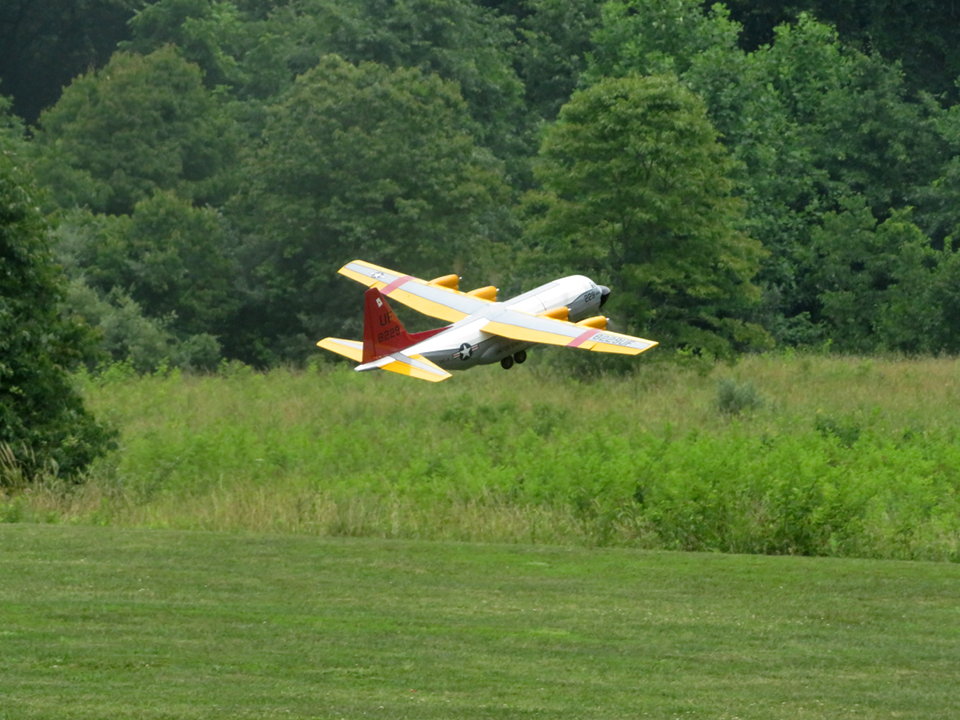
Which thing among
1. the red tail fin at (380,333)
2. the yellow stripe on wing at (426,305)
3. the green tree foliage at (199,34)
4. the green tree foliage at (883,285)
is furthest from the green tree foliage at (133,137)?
the red tail fin at (380,333)

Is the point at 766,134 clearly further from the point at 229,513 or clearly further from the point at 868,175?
the point at 229,513

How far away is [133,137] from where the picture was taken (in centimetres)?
7238

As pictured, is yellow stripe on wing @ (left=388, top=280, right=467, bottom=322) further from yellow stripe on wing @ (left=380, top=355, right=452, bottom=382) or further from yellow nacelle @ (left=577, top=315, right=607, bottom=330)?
yellow nacelle @ (left=577, top=315, right=607, bottom=330)

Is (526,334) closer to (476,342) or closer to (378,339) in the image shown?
(476,342)

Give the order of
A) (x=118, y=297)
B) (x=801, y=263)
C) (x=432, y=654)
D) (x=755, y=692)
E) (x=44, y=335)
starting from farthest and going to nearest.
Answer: (x=801, y=263), (x=118, y=297), (x=44, y=335), (x=432, y=654), (x=755, y=692)

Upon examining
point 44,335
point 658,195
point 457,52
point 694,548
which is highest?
point 457,52

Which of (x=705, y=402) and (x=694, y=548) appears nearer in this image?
(x=694, y=548)

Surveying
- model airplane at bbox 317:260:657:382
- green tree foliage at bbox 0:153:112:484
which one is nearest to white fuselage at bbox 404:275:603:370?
model airplane at bbox 317:260:657:382

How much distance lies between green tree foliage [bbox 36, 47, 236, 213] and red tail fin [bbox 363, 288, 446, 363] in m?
44.7

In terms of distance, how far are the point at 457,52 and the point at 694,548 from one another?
53986 millimetres

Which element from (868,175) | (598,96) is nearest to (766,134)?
(868,175)

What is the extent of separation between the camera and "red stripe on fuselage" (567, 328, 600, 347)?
2478 cm

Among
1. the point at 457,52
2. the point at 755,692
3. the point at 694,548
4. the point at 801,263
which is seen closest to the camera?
the point at 755,692

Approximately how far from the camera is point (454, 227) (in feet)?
202
